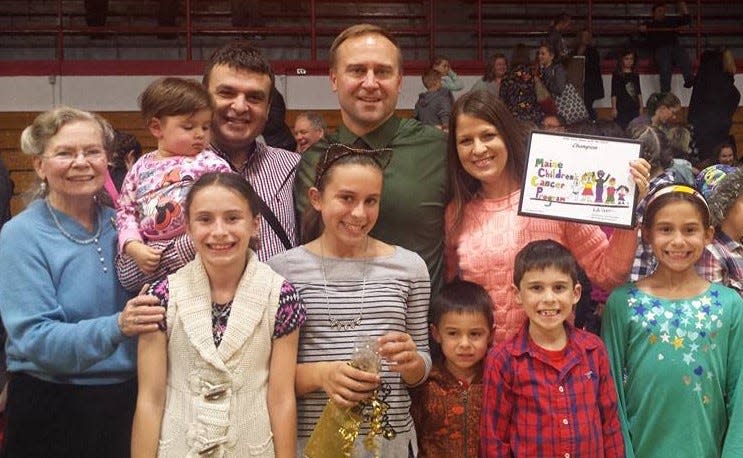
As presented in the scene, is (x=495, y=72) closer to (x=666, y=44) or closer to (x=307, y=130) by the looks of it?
(x=666, y=44)

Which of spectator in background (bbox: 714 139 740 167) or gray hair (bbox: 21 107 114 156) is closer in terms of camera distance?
gray hair (bbox: 21 107 114 156)

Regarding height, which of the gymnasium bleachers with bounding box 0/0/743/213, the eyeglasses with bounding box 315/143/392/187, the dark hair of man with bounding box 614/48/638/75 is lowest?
the eyeglasses with bounding box 315/143/392/187

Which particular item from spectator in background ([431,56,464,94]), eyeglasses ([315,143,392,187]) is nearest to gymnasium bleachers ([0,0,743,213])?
spectator in background ([431,56,464,94])

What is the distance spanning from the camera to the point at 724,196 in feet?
10.7

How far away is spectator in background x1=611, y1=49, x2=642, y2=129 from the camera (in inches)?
411

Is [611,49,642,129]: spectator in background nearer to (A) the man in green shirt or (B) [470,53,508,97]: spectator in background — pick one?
(B) [470,53,508,97]: spectator in background

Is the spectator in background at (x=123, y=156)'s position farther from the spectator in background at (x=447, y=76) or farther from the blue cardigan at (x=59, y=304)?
the spectator in background at (x=447, y=76)

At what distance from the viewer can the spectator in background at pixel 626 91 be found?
10.4 meters

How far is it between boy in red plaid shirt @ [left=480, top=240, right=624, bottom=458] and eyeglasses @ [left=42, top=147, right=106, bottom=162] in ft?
4.70

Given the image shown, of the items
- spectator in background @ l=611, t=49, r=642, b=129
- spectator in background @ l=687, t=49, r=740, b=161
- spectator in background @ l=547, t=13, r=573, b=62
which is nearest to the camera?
spectator in background @ l=687, t=49, r=740, b=161

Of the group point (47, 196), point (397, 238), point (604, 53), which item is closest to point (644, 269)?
point (397, 238)

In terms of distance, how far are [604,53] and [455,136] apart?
10.6 meters

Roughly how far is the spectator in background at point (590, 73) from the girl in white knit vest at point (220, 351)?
8698 millimetres

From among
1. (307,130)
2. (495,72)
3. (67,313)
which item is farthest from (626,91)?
(67,313)
